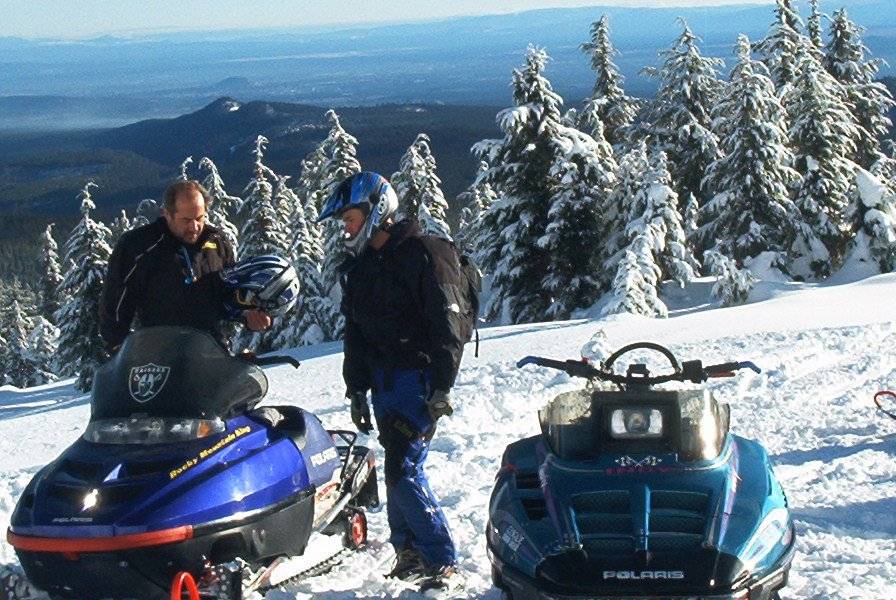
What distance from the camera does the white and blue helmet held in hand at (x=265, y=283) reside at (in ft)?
15.5

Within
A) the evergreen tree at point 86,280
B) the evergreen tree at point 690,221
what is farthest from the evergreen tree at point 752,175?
the evergreen tree at point 86,280

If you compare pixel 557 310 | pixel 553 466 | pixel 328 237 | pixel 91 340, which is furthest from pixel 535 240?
pixel 553 466

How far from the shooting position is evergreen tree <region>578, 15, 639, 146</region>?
3168cm

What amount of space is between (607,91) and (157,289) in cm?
2905

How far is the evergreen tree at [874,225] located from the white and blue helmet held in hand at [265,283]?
21520 millimetres

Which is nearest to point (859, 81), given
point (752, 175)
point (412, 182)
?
point (752, 175)

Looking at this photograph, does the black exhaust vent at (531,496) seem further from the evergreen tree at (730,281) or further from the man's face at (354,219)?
the evergreen tree at (730,281)

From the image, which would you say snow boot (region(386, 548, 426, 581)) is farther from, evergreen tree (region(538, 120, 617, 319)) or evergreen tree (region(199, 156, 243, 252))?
evergreen tree (region(199, 156, 243, 252))

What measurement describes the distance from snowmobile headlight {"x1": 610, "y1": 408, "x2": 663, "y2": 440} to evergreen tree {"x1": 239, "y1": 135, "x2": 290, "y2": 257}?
26484mm

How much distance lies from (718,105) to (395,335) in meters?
24.8

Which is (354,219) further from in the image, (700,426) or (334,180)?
(334,180)

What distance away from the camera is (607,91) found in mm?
32688

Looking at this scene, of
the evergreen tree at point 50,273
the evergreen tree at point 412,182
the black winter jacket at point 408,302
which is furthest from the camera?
the evergreen tree at point 50,273

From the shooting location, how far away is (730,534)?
3.56 meters
